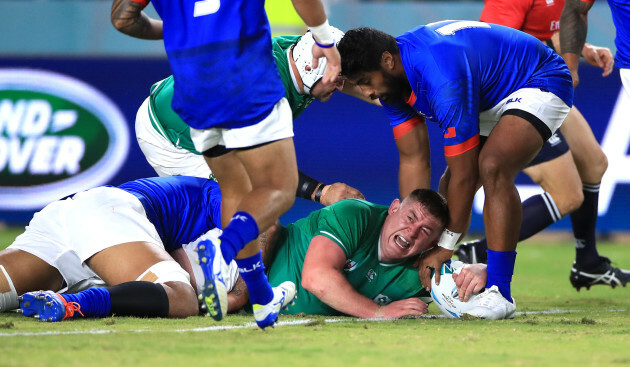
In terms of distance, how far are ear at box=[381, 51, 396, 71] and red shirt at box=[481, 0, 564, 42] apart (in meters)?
2.19

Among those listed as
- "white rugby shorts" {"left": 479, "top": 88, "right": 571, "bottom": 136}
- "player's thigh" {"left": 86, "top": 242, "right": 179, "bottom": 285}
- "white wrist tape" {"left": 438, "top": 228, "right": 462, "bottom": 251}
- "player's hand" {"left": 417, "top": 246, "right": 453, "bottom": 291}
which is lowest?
"player's hand" {"left": 417, "top": 246, "right": 453, "bottom": 291}

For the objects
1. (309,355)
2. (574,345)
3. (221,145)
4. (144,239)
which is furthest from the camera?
(144,239)

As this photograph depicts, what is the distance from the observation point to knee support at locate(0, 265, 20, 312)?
13.9ft

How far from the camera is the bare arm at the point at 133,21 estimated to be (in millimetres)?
4375

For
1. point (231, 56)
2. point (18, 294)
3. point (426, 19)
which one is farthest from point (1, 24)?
point (231, 56)

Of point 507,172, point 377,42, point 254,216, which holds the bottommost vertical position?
point 507,172

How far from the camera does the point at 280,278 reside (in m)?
4.52

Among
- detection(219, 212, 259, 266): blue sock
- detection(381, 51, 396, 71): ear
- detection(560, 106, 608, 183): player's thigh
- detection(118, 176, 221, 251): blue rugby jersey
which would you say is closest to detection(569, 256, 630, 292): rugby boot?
detection(560, 106, 608, 183): player's thigh

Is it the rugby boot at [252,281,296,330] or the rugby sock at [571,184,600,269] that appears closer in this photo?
the rugby boot at [252,281,296,330]

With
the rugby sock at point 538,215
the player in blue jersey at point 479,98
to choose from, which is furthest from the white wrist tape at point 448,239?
the rugby sock at point 538,215

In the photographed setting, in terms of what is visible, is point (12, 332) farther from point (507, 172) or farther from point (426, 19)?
point (426, 19)

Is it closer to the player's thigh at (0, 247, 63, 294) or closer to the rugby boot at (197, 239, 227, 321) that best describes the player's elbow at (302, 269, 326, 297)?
the rugby boot at (197, 239, 227, 321)

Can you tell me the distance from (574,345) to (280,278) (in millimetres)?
1657

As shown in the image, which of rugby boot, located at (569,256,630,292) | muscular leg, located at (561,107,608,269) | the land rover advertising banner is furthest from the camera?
the land rover advertising banner
